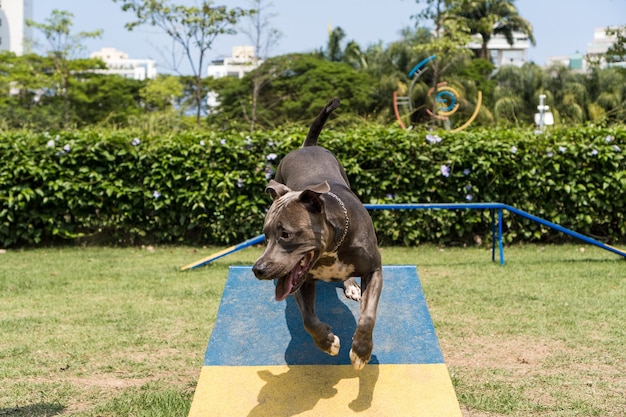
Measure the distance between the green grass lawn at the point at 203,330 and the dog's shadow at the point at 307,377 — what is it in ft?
2.32

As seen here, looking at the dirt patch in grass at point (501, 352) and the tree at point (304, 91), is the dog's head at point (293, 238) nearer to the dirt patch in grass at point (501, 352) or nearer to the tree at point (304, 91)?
the dirt patch in grass at point (501, 352)

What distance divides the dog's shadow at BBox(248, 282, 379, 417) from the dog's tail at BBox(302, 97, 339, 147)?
1738mm

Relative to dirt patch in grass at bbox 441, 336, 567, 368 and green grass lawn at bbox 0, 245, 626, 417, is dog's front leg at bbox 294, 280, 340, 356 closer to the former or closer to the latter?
green grass lawn at bbox 0, 245, 626, 417

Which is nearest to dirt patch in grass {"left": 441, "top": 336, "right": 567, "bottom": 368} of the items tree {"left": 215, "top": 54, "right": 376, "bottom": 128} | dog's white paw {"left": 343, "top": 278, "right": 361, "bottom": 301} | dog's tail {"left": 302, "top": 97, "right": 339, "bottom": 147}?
dog's white paw {"left": 343, "top": 278, "right": 361, "bottom": 301}

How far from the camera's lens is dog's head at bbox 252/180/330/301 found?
3.94m

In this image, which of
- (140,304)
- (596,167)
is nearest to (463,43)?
(596,167)

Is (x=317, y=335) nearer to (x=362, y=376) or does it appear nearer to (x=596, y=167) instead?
(x=362, y=376)

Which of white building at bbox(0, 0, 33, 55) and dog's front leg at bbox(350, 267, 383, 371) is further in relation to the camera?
white building at bbox(0, 0, 33, 55)

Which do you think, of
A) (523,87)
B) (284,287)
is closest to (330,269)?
(284,287)

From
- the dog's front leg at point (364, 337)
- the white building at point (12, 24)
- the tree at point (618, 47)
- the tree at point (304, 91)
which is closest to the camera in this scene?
the dog's front leg at point (364, 337)

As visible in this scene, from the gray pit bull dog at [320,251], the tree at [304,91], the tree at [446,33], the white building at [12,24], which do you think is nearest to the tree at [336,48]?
the tree at [304,91]

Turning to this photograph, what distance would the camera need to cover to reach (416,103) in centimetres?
4688

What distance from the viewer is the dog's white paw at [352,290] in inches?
236

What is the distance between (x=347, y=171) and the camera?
12.3 m
